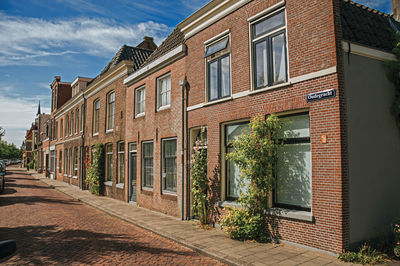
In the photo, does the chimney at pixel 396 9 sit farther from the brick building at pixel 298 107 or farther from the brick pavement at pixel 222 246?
the brick pavement at pixel 222 246

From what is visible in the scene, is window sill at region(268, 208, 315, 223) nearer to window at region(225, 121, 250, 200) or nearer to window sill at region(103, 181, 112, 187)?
window at region(225, 121, 250, 200)

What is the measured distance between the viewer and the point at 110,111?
61.6 feet

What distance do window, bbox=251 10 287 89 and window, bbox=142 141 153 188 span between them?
6911mm

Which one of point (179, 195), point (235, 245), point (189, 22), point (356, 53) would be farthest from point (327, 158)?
point (189, 22)

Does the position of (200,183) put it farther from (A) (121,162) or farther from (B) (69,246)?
(A) (121,162)

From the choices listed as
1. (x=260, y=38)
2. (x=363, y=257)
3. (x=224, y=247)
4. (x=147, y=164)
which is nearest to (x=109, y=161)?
(x=147, y=164)

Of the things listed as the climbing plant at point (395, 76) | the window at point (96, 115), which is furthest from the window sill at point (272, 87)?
the window at point (96, 115)

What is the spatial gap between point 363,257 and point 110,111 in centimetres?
1592

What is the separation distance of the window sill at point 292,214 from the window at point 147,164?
7324 millimetres

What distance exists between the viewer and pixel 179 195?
36.5ft

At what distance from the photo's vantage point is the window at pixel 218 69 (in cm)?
946

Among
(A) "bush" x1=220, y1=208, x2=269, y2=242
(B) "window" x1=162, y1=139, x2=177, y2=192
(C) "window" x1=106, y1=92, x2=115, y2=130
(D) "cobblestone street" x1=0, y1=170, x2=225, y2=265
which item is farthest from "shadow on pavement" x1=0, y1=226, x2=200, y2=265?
(C) "window" x1=106, y1=92, x2=115, y2=130

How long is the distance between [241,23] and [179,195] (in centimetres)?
617

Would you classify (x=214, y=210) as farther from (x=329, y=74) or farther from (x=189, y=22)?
(x=189, y=22)
